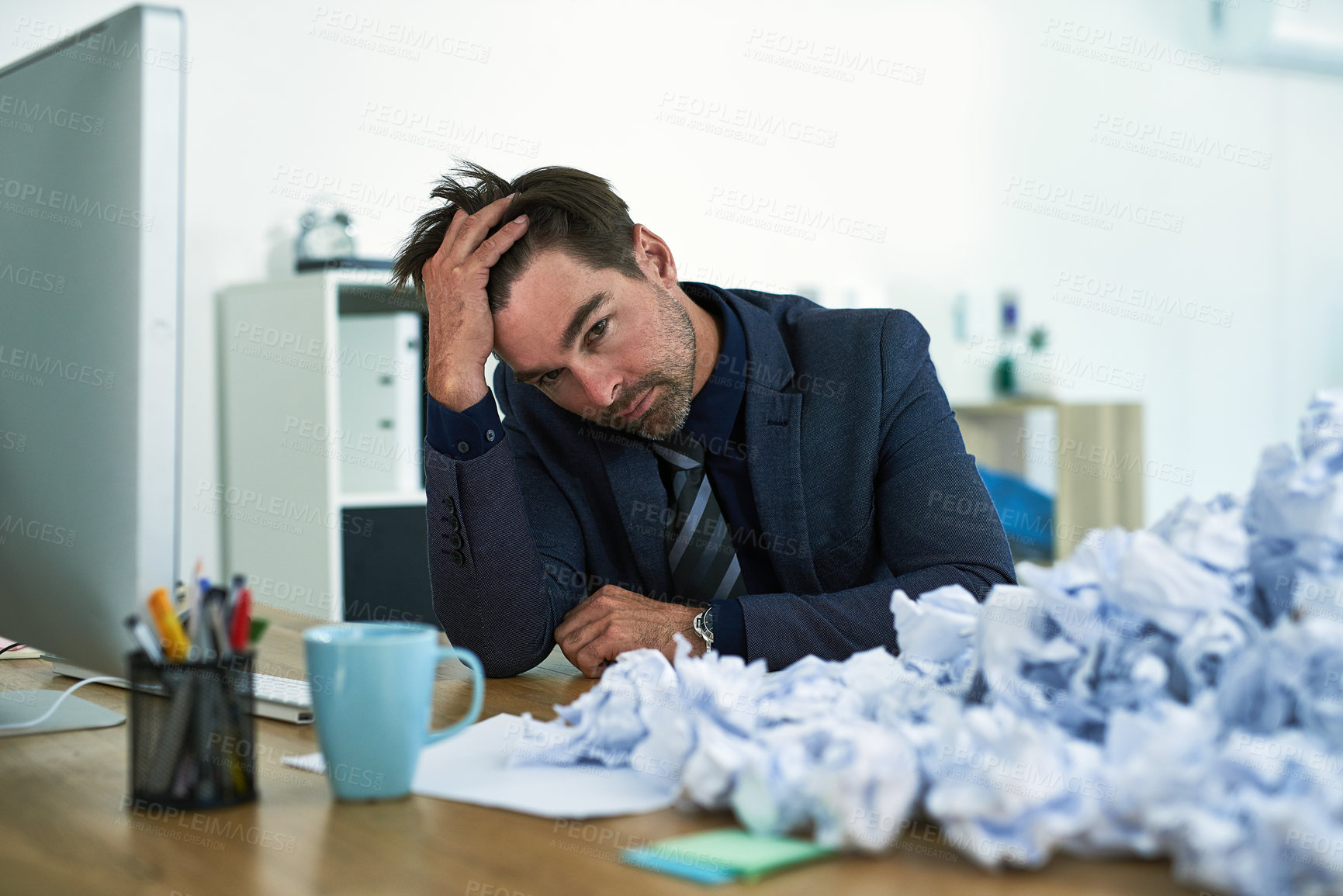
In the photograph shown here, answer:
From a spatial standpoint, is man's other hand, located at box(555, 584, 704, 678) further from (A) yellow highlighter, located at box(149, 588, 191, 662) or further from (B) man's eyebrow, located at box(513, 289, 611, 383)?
(A) yellow highlighter, located at box(149, 588, 191, 662)

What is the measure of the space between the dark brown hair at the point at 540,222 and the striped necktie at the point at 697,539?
0.82 feet

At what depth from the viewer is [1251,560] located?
0.60 m

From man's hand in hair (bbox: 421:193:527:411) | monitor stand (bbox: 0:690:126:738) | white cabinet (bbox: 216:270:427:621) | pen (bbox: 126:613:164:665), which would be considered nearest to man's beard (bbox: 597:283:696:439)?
man's hand in hair (bbox: 421:193:527:411)

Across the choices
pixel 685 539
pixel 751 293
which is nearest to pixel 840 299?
pixel 751 293

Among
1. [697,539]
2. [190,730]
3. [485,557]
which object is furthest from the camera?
[697,539]

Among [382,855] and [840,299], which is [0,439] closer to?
[382,855]

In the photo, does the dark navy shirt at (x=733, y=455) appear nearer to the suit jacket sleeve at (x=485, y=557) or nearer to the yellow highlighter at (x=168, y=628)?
the suit jacket sleeve at (x=485, y=557)

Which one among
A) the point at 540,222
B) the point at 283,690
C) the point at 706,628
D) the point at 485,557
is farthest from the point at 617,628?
the point at 540,222

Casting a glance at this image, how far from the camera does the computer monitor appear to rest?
67cm

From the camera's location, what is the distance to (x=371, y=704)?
65 centimetres

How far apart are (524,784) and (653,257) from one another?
963 mm

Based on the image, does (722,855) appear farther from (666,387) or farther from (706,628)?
(666,387)

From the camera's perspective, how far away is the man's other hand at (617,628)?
1.10 metres

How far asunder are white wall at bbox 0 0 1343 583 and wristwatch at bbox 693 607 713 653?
1999mm
